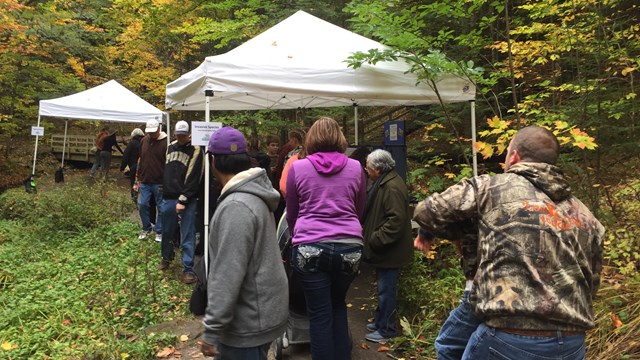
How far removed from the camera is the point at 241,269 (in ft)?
6.77

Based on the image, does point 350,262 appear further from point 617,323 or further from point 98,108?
point 98,108

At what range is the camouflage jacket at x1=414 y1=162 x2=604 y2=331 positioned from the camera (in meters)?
1.71

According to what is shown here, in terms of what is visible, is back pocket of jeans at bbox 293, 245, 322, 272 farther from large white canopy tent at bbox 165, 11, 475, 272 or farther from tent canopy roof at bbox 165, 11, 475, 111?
tent canopy roof at bbox 165, 11, 475, 111

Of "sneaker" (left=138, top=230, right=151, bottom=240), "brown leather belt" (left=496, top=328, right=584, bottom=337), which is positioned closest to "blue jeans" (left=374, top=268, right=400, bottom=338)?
"brown leather belt" (left=496, top=328, right=584, bottom=337)

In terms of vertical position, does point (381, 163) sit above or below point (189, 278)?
above

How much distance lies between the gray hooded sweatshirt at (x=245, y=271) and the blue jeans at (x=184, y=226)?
3347 mm

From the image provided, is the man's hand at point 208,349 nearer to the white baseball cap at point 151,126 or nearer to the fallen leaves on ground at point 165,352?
the fallen leaves on ground at point 165,352

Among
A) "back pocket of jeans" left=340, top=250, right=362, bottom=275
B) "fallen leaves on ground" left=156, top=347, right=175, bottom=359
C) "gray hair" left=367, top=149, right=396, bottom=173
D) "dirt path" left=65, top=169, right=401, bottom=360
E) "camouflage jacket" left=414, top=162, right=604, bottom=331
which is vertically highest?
"gray hair" left=367, top=149, right=396, bottom=173

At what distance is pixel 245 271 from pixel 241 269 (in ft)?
0.12

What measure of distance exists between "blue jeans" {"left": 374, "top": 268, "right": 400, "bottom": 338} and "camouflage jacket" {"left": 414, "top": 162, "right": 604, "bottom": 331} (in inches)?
86.1

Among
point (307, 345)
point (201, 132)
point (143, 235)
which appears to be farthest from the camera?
point (143, 235)

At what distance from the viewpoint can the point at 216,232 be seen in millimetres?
2125

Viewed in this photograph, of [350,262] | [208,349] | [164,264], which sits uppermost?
[350,262]

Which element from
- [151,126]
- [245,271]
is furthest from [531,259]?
[151,126]
